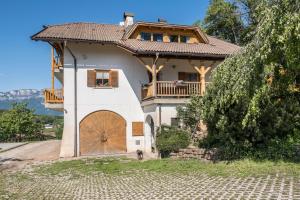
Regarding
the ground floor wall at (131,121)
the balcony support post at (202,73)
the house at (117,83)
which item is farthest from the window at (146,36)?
the ground floor wall at (131,121)

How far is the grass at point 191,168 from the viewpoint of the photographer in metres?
10.5

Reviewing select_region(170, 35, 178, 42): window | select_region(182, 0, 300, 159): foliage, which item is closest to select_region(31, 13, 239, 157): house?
select_region(170, 35, 178, 42): window

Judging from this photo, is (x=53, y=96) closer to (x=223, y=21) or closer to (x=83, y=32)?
(x=83, y=32)

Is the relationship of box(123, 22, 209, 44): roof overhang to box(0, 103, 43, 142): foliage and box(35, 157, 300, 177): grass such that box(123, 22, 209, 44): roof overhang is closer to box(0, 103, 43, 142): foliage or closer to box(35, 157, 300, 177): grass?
box(35, 157, 300, 177): grass

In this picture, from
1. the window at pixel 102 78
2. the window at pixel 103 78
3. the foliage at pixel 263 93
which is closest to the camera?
the foliage at pixel 263 93

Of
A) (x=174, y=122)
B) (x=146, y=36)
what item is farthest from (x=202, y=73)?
(x=146, y=36)

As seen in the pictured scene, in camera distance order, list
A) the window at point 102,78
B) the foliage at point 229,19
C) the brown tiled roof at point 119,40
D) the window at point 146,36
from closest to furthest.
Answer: the brown tiled roof at point 119,40
the window at point 102,78
the window at point 146,36
the foliage at point 229,19

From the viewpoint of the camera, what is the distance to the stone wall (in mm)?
13836

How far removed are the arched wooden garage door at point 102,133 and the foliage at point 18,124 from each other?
21648 mm

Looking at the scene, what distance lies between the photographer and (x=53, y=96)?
64.2 ft

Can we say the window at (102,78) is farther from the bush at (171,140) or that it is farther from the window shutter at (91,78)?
the bush at (171,140)

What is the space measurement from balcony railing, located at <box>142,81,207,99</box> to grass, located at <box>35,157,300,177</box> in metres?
5.24

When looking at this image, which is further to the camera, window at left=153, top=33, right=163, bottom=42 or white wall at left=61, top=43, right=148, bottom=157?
window at left=153, top=33, right=163, bottom=42

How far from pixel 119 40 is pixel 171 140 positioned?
8082 millimetres
